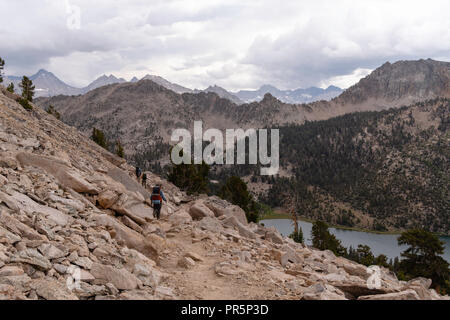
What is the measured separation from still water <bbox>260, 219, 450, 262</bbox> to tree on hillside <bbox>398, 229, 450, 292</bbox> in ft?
261

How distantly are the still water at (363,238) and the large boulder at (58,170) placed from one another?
133 metres

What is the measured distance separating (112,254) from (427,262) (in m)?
64.4

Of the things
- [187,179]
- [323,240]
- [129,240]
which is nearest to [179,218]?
[129,240]

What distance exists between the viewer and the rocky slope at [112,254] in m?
8.79

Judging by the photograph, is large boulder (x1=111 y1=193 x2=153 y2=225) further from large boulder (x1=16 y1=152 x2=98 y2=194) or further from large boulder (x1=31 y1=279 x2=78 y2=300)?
large boulder (x1=31 y1=279 x2=78 y2=300)

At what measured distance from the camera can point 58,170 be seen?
1630 cm

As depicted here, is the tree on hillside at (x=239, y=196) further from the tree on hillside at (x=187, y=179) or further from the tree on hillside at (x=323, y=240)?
the tree on hillside at (x=323, y=240)

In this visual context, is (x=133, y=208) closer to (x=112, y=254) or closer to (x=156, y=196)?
(x=156, y=196)

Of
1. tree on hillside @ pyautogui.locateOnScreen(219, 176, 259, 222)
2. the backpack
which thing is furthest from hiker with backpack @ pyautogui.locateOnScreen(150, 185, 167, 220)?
tree on hillside @ pyautogui.locateOnScreen(219, 176, 259, 222)

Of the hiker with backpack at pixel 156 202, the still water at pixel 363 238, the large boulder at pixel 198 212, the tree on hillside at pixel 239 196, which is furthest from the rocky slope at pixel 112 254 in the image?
the still water at pixel 363 238
